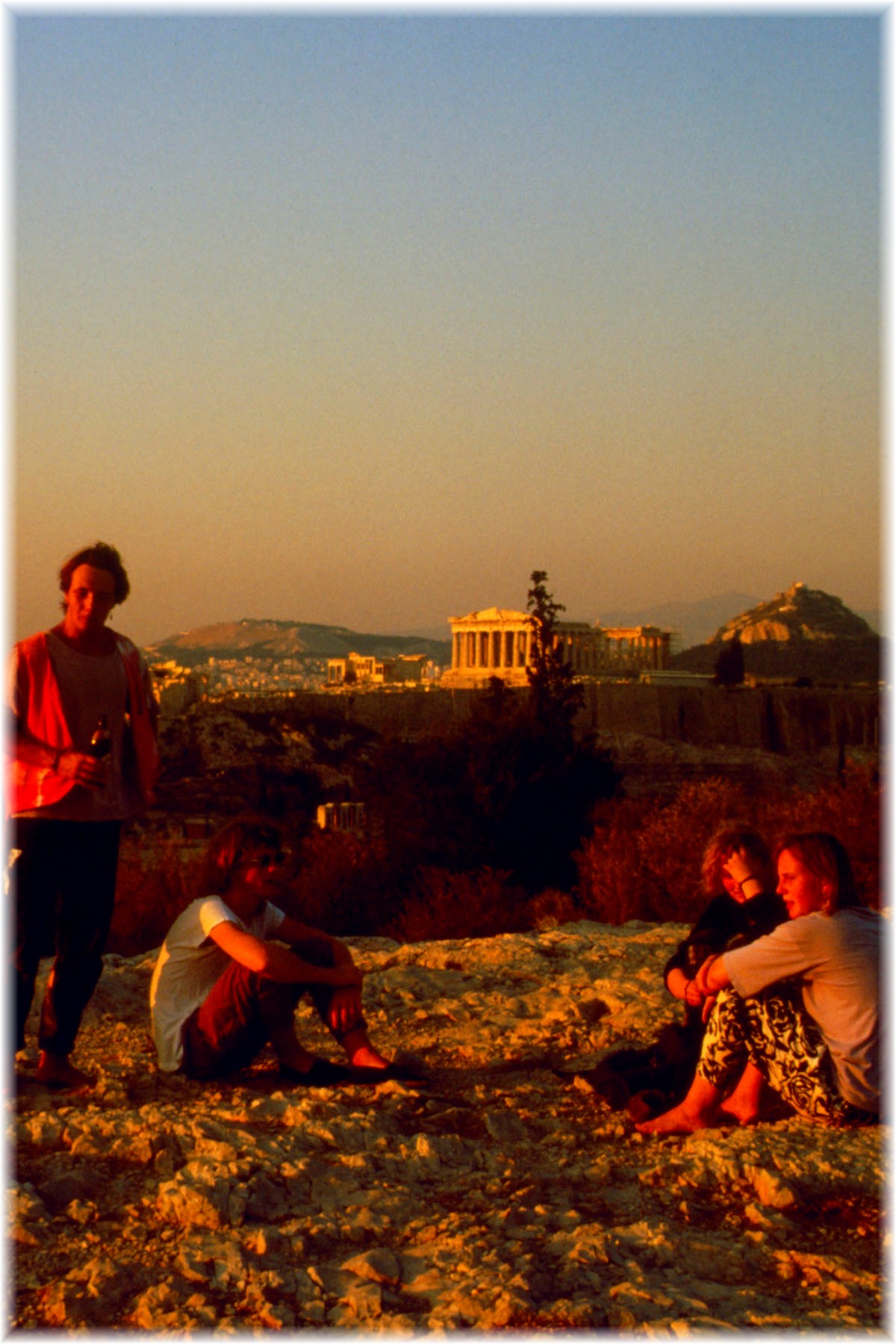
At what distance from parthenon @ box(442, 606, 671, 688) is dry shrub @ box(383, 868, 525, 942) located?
70.0 metres

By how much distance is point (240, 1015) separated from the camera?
443cm

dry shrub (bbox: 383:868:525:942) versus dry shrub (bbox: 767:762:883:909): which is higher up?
dry shrub (bbox: 767:762:883:909)

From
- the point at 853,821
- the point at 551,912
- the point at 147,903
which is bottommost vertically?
the point at 551,912

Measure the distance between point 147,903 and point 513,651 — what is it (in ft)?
280

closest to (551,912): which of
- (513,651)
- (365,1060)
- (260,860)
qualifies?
(365,1060)

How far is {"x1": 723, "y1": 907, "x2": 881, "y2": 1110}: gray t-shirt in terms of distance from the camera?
374 centimetres

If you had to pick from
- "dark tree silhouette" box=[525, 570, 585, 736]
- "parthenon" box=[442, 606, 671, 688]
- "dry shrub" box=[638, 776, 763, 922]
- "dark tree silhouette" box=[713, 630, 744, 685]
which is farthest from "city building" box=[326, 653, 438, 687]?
"dry shrub" box=[638, 776, 763, 922]

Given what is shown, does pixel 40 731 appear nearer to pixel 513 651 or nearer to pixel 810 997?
pixel 810 997

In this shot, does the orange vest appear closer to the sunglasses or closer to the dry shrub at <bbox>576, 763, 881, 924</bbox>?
the sunglasses

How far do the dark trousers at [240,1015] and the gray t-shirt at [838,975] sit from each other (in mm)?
1456

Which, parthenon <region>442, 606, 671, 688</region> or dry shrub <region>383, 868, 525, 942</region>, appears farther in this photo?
parthenon <region>442, 606, 671, 688</region>

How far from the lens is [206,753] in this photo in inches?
1973

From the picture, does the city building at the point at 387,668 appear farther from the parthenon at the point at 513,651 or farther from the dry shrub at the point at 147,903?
the dry shrub at the point at 147,903

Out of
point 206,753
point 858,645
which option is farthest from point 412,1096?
point 858,645
